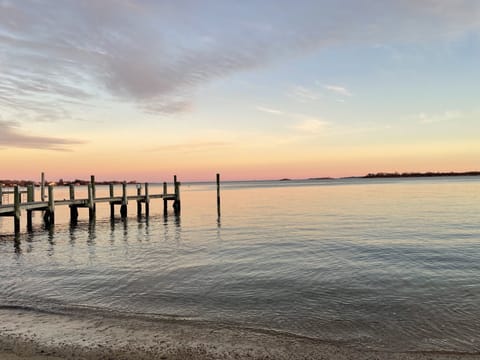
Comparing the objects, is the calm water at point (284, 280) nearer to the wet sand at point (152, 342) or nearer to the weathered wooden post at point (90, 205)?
the wet sand at point (152, 342)

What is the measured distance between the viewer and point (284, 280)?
13.3 metres

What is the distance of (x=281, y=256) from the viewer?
58.0ft

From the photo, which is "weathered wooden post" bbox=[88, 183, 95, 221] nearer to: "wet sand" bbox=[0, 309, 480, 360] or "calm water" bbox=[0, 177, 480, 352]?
"calm water" bbox=[0, 177, 480, 352]

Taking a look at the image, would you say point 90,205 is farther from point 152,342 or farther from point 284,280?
point 152,342

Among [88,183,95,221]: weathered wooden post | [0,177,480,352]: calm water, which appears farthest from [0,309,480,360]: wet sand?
[88,183,95,221]: weathered wooden post

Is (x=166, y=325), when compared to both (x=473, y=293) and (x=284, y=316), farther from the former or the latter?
(x=473, y=293)

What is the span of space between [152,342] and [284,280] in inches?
251

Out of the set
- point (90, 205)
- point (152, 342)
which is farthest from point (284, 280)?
point (90, 205)

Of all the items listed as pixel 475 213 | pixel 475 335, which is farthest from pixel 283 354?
pixel 475 213

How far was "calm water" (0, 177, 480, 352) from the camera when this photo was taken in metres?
9.08

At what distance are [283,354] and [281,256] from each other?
10.6m

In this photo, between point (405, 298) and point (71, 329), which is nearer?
point (71, 329)

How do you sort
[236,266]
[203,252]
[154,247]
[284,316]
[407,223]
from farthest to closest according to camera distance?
[407,223] → [154,247] → [203,252] → [236,266] → [284,316]

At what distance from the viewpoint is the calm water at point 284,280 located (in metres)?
9.08
